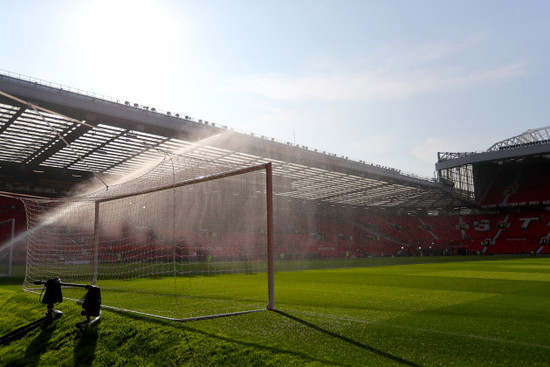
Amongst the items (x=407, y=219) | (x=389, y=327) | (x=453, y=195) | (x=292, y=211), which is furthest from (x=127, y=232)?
(x=407, y=219)

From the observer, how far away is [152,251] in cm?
1457

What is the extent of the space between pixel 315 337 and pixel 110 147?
70.2ft

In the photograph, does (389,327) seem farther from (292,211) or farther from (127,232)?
(292,211)

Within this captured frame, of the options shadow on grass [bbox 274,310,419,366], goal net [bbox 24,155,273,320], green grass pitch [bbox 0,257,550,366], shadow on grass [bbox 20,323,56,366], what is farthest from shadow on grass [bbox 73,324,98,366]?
shadow on grass [bbox 274,310,419,366]

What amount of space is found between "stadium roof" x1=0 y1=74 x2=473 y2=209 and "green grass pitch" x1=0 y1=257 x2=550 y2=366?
22.6ft

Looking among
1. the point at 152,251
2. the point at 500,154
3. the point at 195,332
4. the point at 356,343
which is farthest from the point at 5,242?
the point at 500,154

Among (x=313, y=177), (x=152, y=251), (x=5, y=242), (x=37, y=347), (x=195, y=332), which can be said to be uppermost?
(x=313, y=177)

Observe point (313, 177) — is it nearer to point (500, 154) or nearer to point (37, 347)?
point (500, 154)

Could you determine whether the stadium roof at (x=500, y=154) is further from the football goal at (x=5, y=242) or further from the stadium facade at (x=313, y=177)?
the football goal at (x=5, y=242)

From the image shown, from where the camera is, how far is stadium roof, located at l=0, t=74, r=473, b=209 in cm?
1798

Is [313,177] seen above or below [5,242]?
above

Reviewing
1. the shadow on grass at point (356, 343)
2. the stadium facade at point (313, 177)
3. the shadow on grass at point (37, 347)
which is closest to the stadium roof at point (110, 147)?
the stadium facade at point (313, 177)

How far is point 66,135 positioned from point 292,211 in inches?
1156

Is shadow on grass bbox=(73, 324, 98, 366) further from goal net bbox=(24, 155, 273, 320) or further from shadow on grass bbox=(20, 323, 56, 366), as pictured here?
goal net bbox=(24, 155, 273, 320)
